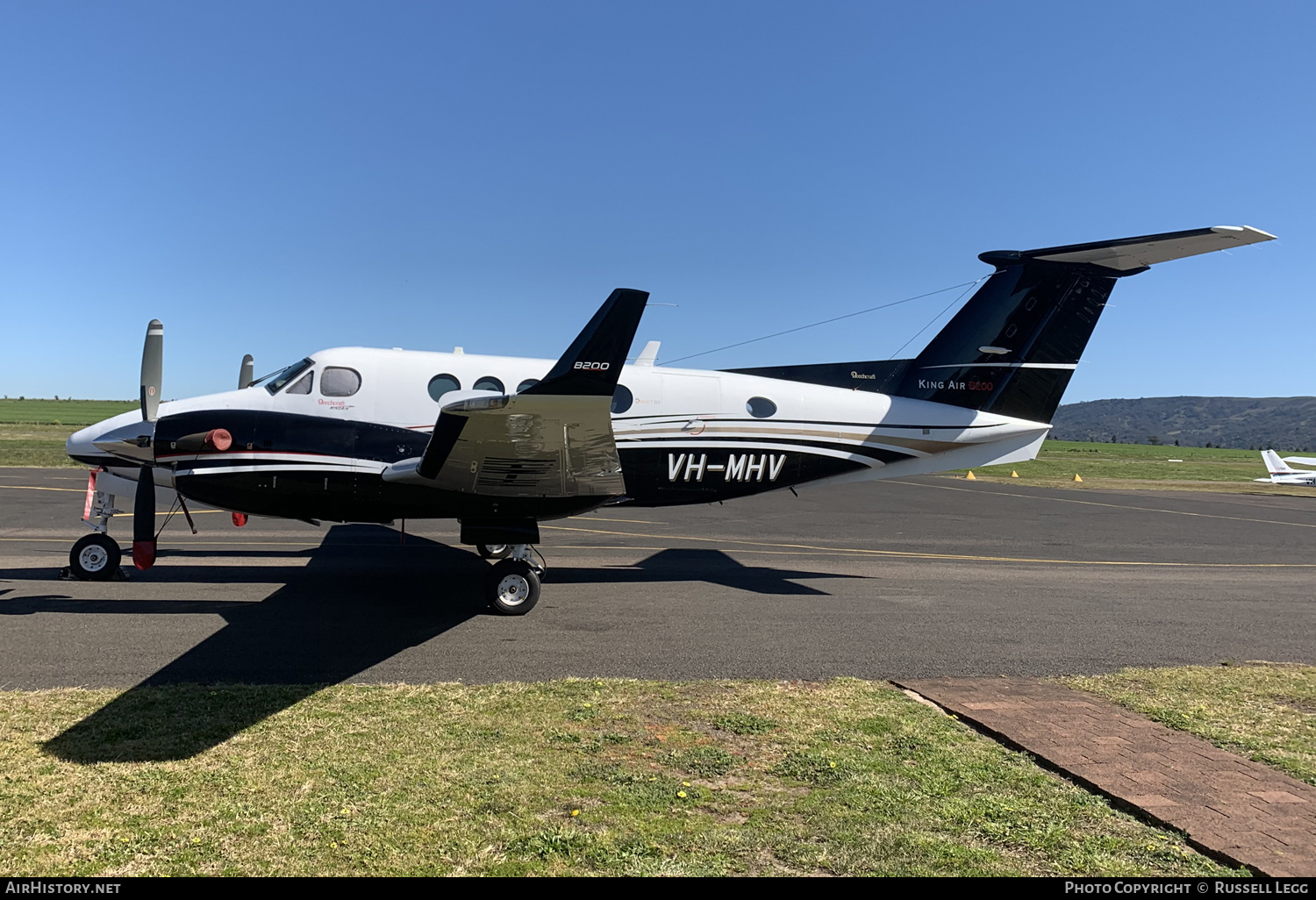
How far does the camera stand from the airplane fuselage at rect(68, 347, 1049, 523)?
10.2 metres

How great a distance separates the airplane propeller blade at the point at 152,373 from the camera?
10406 mm

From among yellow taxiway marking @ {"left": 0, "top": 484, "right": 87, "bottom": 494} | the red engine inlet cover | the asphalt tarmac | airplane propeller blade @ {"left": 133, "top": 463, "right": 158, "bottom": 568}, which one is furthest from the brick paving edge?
yellow taxiway marking @ {"left": 0, "top": 484, "right": 87, "bottom": 494}

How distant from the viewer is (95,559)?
11.7 meters

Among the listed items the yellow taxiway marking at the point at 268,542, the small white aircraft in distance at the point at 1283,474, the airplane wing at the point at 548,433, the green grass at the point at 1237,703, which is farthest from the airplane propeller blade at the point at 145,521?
the small white aircraft in distance at the point at 1283,474

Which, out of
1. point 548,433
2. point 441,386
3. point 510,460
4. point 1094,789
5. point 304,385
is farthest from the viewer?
point 441,386

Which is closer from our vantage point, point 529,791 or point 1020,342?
point 529,791

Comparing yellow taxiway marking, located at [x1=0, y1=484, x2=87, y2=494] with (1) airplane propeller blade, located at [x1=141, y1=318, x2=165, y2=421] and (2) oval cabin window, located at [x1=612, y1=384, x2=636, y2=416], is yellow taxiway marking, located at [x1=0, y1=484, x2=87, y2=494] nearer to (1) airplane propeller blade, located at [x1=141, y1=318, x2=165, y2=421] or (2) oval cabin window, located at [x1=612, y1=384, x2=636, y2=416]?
(1) airplane propeller blade, located at [x1=141, y1=318, x2=165, y2=421]

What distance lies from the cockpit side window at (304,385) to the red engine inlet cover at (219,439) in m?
1.07

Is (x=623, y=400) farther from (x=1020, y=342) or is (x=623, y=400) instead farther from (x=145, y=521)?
(x=1020, y=342)

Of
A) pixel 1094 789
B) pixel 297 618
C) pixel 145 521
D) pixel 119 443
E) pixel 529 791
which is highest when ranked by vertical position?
pixel 119 443

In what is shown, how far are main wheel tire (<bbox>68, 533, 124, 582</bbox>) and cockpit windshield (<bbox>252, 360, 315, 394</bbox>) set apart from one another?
10.8ft

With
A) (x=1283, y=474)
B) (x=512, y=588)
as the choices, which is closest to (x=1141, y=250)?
(x=512, y=588)

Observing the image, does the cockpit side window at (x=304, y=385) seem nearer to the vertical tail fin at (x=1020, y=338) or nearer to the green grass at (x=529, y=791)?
the green grass at (x=529, y=791)

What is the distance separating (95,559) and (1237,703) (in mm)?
14038
